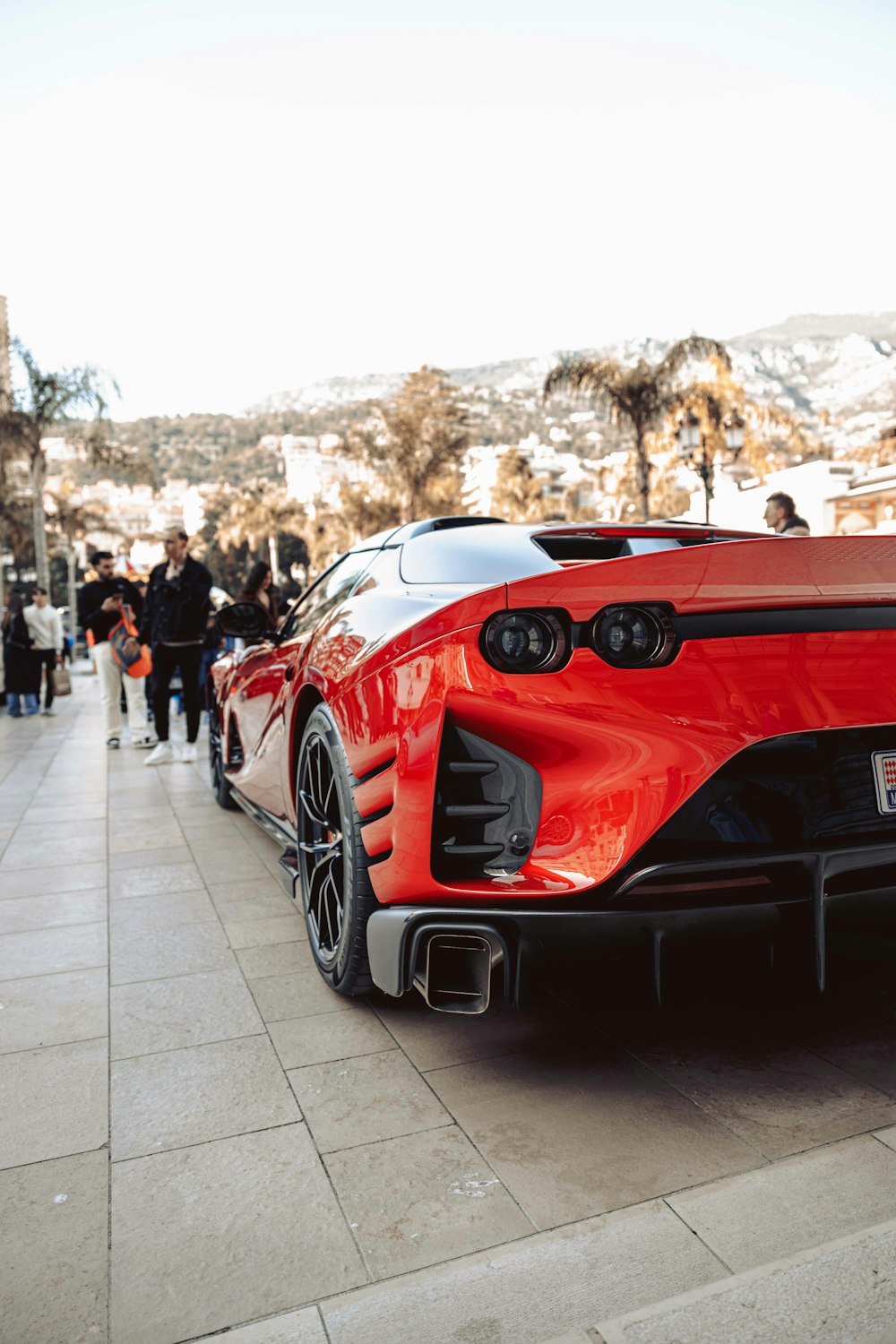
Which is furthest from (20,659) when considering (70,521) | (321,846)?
(70,521)

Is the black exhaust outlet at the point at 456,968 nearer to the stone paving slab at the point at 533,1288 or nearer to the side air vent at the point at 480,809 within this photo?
the side air vent at the point at 480,809

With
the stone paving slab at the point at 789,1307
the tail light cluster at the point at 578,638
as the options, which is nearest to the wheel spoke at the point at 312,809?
the tail light cluster at the point at 578,638

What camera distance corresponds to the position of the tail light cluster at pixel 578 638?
2.22 metres

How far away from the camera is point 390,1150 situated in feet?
7.40

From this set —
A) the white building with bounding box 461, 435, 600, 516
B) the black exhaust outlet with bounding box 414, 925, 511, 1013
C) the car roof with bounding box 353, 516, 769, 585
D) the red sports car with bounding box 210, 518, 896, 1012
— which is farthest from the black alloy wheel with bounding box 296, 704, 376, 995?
the white building with bounding box 461, 435, 600, 516

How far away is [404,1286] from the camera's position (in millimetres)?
1771

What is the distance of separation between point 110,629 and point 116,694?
27.7 inches

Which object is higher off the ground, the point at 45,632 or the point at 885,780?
the point at 45,632

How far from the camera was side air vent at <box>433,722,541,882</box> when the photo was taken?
7.45ft

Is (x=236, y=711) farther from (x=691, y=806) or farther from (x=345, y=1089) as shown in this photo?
(x=691, y=806)

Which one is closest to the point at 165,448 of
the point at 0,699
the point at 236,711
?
the point at 0,699

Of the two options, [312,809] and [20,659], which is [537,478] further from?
[312,809]

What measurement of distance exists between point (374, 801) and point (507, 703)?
549mm

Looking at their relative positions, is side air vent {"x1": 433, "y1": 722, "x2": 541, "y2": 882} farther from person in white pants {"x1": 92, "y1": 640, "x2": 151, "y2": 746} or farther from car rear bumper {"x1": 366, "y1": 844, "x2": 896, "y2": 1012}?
person in white pants {"x1": 92, "y1": 640, "x2": 151, "y2": 746}
